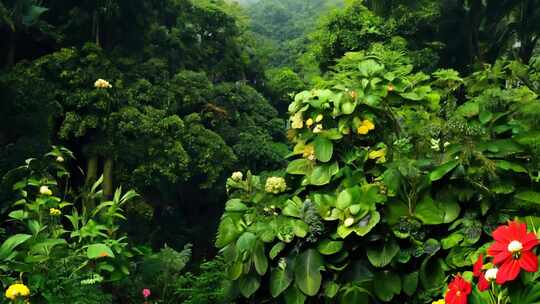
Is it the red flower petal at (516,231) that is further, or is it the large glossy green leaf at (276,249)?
the large glossy green leaf at (276,249)

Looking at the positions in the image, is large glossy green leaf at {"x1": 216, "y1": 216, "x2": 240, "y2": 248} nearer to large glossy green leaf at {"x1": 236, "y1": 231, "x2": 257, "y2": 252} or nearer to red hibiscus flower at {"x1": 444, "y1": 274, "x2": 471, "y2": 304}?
large glossy green leaf at {"x1": 236, "y1": 231, "x2": 257, "y2": 252}

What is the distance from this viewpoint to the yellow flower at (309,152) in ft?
8.64

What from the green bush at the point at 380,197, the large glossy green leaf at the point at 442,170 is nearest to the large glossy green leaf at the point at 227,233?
the green bush at the point at 380,197

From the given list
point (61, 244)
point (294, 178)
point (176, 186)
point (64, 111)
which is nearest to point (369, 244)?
point (294, 178)

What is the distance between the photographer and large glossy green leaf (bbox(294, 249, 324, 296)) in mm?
2312

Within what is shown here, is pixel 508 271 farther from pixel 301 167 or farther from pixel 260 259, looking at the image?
pixel 301 167

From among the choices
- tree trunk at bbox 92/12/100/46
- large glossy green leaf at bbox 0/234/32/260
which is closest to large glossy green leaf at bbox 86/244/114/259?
large glossy green leaf at bbox 0/234/32/260

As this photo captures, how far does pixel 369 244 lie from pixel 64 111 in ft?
25.3

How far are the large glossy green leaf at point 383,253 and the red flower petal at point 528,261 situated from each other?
79 cm

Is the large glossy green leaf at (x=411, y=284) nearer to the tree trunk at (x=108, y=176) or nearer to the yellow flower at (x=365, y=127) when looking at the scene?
the yellow flower at (x=365, y=127)

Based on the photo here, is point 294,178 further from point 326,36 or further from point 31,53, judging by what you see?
point 326,36

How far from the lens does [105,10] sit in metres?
9.09

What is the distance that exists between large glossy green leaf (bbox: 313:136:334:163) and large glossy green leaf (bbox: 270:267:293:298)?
1.70 ft

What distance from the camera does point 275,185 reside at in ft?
8.74
